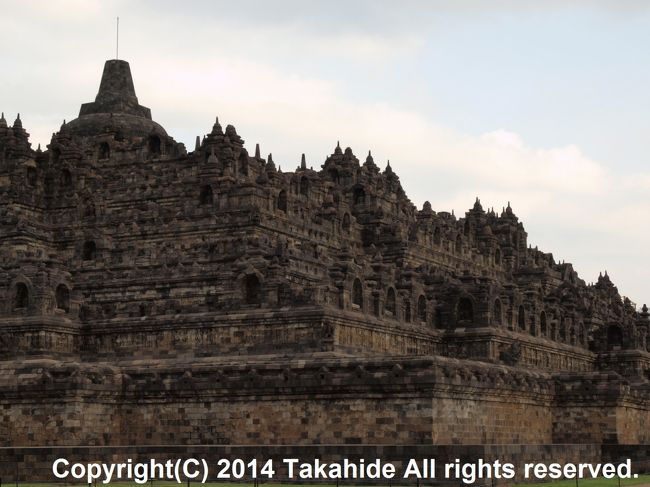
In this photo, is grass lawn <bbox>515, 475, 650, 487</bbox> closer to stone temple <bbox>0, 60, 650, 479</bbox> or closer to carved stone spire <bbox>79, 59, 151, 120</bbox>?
stone temple <bbox>0, 60, 650, 479</bbox>

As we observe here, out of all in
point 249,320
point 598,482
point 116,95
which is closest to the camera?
point 598,482

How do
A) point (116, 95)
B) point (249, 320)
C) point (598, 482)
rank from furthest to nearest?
point (116, 95) < point (249, 320) < point (598, 482)

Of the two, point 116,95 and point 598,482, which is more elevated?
point 116,95

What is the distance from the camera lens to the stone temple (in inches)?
2559

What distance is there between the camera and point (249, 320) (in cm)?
7044

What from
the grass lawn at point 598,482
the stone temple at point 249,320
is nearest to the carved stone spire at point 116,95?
the stone temple at point 249,320

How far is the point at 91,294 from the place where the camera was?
76875 millimetres

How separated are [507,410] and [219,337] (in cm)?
1445

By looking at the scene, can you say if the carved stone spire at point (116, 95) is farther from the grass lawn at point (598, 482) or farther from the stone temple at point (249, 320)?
the grass lawn at point (598, 482)

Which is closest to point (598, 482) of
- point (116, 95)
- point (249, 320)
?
point (249, 320)

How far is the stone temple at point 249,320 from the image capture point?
6500cm

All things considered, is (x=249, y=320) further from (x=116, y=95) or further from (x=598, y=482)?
(x=116, y=95)

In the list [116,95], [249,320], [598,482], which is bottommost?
[598,482]

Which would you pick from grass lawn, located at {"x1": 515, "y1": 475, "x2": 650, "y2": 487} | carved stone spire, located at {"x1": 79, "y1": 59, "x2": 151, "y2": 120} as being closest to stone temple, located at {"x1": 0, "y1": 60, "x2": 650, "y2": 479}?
carved stone spire, located at {"x1": 79, "y1": 59, "x2": 151, "y2": 120}
